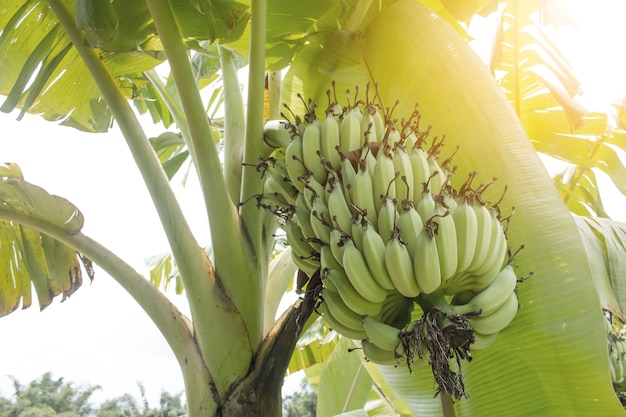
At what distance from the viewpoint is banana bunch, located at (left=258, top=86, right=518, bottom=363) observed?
0.70 metres

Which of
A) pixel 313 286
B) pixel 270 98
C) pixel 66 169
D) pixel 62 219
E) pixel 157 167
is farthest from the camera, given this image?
pixel 66 169

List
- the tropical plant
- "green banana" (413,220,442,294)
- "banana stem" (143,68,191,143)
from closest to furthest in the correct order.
A: "green banana" (413,220,442,294)
"banana stem" (143,68,191,143)
the tropical plant

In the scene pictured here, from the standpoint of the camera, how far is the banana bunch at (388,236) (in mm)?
705

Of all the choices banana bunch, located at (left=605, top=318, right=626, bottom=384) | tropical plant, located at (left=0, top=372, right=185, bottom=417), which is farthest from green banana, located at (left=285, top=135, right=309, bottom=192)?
tropical plant, located at (left=0, top=372, right=185, bottom=417)

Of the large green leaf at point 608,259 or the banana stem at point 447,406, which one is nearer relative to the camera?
the banana stem at point 447,406

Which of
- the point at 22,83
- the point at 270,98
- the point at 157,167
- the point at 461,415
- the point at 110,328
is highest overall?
the point at 110,328

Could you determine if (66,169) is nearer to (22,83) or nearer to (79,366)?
(22,83)

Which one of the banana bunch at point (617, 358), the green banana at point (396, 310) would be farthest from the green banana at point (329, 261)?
the banana bunch at point (617, 358)

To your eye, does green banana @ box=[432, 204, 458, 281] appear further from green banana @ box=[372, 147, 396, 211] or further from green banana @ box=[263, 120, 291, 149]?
green banana @ box=[263, 120, 291, 149]

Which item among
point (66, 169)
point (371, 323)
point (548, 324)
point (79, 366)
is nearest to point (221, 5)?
point (371, 323)

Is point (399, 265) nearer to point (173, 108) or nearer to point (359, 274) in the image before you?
point (359, 274)

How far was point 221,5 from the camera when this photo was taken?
117cm

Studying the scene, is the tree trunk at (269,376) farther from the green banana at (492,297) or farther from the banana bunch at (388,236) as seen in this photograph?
the green banana at (492,297)

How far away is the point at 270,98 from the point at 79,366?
528 inches
